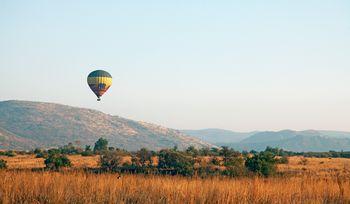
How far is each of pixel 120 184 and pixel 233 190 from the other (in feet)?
9.92

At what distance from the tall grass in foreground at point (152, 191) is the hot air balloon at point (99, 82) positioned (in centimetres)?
6150

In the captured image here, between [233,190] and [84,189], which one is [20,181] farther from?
[233,190]

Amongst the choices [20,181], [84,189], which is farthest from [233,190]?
[20,181]

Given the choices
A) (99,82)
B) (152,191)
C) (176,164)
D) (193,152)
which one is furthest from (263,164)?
(193,152)

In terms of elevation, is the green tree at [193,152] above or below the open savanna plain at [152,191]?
above

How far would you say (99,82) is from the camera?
242 feet

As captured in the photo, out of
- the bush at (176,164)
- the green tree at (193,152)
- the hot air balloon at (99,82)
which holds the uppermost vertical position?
the hot air balloon at (99,82)

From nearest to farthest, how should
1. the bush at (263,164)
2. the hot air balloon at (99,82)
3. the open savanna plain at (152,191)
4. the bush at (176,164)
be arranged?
the open savanna plain at (152,191), the bush at (263,164), the bush at (176,164), the hot air balloon at (99,82)

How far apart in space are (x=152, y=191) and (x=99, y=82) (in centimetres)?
6344

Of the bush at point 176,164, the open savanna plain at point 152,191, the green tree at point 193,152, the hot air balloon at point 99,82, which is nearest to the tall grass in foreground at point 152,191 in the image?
the open savanna plain at point 152,191

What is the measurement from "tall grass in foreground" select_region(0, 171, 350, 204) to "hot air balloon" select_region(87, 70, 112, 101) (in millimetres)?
61503

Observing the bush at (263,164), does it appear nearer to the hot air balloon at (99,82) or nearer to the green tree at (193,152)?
the green tree at (193,152)

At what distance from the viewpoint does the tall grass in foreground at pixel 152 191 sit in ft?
35.5

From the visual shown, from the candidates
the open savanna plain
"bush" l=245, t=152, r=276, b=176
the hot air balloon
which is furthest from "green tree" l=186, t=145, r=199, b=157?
the open savanna plain
